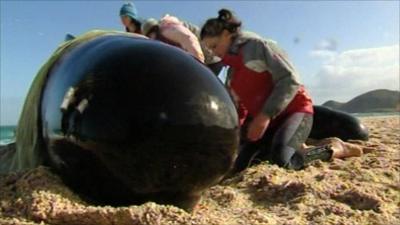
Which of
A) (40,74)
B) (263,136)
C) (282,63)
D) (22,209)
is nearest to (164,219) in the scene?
(22,209)

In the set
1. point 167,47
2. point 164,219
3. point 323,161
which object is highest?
point 167,47

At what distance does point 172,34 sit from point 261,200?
2.09 metres

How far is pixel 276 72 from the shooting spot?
415 centimetres

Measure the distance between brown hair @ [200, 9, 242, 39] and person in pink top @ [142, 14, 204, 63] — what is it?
0.52 meters

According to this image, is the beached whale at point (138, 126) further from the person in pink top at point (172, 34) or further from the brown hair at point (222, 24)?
the person in pink top at point (172, 34)

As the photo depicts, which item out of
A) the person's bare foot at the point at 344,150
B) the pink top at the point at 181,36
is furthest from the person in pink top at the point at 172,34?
the person's bare foot at the point at 344,150

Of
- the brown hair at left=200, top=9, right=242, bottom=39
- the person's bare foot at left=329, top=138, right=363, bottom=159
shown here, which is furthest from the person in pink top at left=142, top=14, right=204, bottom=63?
the person's bare foot at left=329, top=138, right=363, bottom=159

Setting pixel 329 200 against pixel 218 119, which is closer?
pixel 218 119

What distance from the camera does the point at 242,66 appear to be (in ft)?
14.5

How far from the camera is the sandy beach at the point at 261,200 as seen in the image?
2.20 m

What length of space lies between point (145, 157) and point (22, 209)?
51cm

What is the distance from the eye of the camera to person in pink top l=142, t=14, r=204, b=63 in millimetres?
4746

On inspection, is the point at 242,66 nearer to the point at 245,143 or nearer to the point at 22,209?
the point at 245,143

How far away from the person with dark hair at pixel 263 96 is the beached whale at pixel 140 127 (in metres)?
1.67
